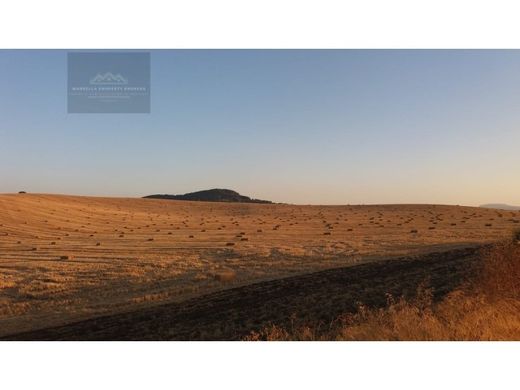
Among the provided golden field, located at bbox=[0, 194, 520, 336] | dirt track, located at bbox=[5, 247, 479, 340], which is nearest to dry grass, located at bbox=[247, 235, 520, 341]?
dirt track, located at bbox=[5, 247, 479, 340]

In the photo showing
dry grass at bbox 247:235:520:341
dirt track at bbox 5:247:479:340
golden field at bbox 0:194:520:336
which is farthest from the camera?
golden field at bbox 0:194:520:336

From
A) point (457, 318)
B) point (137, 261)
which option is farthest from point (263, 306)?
point (137, 261)

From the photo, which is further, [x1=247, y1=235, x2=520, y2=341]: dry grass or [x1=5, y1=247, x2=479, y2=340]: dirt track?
[x1=5, y1=247, x2=479, y2=340]: dirt track

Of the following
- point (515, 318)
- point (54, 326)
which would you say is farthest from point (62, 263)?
point (515, 318)

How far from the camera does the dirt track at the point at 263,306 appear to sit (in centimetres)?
1052

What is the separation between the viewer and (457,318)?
811 cm

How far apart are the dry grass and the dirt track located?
2.89ft

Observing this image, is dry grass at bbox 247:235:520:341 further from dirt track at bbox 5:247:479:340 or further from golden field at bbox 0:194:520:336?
golden field at bbox 0:194:520:336

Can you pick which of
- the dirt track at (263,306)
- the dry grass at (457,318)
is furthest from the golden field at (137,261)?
the dry grass at (457,318)

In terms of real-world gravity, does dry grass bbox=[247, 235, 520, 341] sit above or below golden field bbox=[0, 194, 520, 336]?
above

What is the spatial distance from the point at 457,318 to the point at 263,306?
5477 millimetres

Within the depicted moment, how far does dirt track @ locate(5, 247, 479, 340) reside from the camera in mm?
10516

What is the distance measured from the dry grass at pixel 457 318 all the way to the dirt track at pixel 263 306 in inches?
34.7

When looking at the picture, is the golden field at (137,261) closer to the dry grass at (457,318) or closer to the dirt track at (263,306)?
the dirt track at (263,306)
